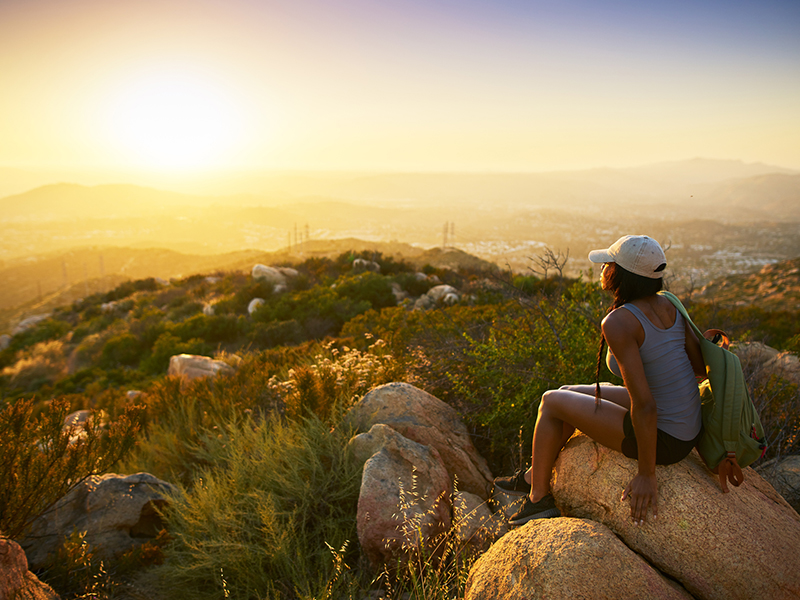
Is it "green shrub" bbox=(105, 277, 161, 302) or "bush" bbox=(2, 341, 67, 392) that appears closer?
"bush" bbox=(2, 341, 67, 392)

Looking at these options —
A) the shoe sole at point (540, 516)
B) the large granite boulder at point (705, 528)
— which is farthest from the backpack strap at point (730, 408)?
the shoe sole at point (540, 516)

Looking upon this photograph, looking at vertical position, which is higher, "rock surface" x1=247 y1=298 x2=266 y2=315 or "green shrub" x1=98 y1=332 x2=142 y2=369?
"rock surface" x1=247 y1=298 x2=266 y2=315

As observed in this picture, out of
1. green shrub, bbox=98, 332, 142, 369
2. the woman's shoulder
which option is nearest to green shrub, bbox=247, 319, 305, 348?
green shrub, bbox=98, 332, 142, 369

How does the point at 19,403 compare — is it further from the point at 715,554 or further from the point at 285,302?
the point at 285,302

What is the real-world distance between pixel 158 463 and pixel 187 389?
1.62 metres

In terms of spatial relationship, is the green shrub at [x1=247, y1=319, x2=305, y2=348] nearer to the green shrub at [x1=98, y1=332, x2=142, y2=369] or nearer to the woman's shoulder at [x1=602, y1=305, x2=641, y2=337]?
the green shrub at [x1=98, y1=332, x2=142, y2=369]

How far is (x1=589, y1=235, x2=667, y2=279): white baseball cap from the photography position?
2367 mm

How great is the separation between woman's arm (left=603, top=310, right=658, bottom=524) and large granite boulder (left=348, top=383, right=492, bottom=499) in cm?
167

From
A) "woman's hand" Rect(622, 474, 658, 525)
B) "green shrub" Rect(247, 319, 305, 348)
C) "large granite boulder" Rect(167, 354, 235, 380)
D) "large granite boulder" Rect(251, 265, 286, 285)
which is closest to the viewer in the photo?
"woman's hand" Rect(622, 474, 658, 525)

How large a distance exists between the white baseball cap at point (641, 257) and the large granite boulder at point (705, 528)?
3.84 ft

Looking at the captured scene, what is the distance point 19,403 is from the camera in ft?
11.2

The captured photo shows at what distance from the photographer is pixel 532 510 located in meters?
2.82

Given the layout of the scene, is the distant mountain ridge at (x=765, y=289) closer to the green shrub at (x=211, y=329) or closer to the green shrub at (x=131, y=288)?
the green shrub at (x=211, y=329)

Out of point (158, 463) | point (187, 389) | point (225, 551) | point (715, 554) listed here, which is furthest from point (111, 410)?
point (715, 554)
